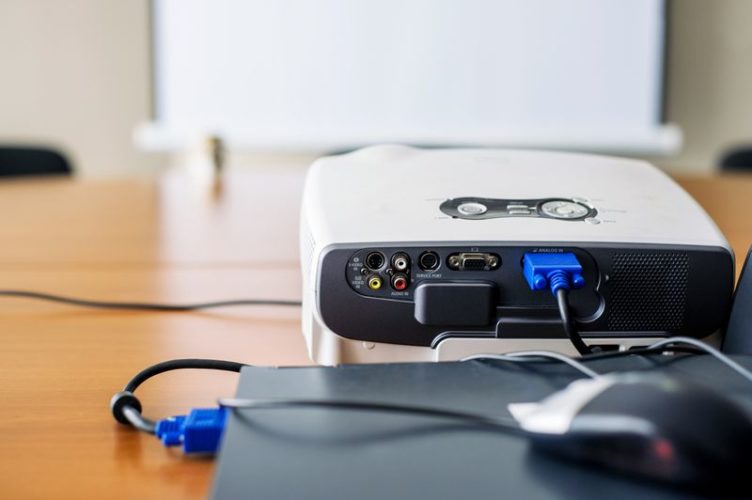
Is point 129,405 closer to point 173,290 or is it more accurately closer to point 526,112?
point 173,290

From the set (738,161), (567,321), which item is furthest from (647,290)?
(738,161)

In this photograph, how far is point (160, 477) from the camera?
15.9 inches

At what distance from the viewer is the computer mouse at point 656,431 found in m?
0.32

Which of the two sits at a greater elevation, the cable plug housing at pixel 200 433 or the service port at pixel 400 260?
→ the service port at pixel 400 260

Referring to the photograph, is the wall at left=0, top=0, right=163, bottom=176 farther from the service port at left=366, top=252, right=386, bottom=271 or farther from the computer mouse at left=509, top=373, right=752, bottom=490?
the computer mouse at left=509, top=373, right=752, bottom=490

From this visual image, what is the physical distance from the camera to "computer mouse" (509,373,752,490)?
1.05 feet

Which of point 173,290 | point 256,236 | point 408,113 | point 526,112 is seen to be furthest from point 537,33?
point 173,290

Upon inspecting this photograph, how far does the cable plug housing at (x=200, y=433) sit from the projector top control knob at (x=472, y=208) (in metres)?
0.21

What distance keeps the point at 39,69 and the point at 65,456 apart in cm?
271

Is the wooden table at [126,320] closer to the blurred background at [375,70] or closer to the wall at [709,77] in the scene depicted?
the blurred background at [375,70]

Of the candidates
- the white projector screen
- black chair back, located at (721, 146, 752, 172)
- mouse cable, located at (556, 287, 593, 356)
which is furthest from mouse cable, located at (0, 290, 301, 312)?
the white projector screen

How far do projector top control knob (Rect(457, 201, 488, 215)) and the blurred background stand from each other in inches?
89.0

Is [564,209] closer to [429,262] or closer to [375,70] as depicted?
[429,262]

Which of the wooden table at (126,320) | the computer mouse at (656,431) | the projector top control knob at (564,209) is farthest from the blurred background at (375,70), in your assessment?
the computer mouse at (656,431)
